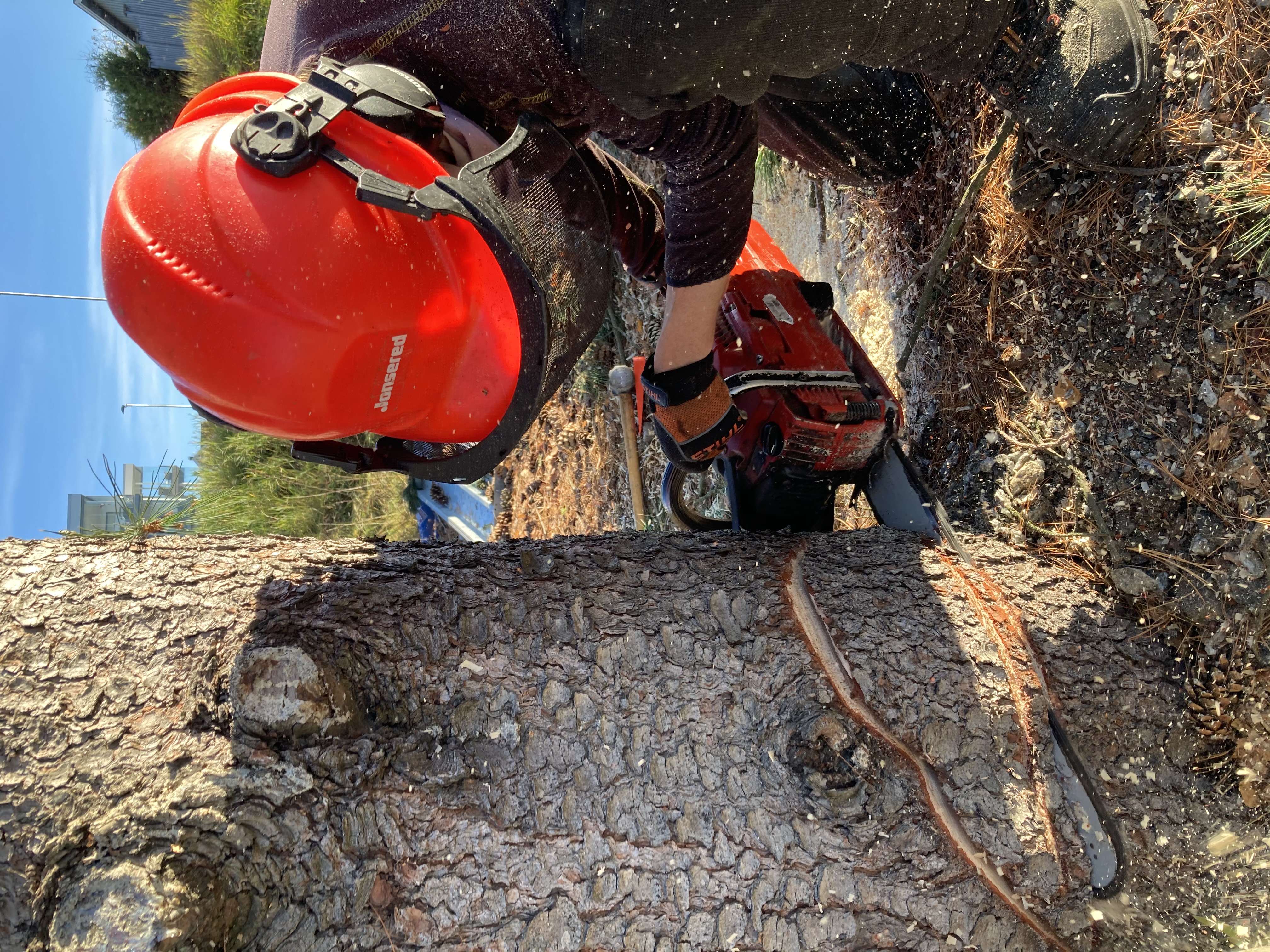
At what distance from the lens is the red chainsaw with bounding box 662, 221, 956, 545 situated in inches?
69.2

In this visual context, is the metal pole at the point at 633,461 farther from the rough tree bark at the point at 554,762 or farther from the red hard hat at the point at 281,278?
the red hard hat at the point at 281,278

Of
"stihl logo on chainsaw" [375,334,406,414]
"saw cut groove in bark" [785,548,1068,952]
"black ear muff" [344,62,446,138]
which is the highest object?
"black ear muff" [344,62,446,138]

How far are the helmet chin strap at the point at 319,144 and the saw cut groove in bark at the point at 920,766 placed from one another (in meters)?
0.83

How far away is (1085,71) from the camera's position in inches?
58.9

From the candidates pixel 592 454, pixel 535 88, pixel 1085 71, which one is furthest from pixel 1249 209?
pixel 592 454

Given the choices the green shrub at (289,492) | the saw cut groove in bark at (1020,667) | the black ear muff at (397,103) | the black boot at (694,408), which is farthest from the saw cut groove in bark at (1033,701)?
the green shrub at (289,492)

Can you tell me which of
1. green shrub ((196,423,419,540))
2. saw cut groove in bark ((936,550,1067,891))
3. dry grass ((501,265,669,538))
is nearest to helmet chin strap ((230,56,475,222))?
saw cut groove in bark ((936,550,1067,891))

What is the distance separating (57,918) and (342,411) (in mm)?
660

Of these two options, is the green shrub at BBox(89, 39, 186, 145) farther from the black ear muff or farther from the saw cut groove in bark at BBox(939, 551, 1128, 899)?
the saw cut groove in bark at BBox(939, 551, 1128, 899)

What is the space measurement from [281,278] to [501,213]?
303mm

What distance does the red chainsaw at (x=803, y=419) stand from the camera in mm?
1758

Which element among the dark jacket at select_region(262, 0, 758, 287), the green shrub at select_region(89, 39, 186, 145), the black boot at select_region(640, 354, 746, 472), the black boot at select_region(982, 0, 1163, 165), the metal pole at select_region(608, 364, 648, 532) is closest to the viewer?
the dark jacket at select_region(262, 0, 758, 287)

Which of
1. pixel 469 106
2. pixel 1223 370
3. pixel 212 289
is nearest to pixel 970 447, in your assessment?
pixel 1223 370

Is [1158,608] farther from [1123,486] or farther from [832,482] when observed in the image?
[832,482]
